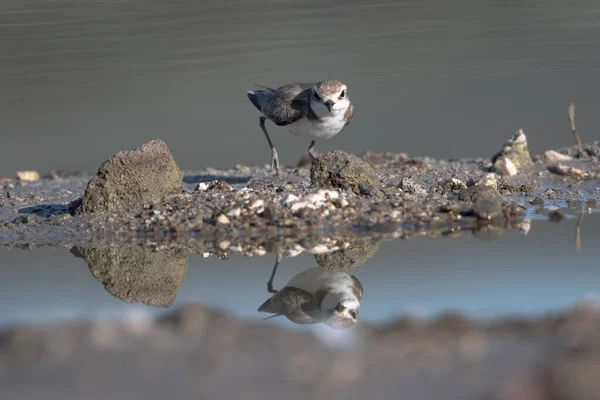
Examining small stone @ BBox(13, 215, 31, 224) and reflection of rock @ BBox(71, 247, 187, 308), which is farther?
small stone @ BBox(13, 215, 31, 224)

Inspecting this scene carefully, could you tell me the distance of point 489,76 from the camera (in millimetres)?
13016

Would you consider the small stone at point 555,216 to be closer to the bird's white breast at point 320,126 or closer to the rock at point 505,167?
the rock at point 505,167

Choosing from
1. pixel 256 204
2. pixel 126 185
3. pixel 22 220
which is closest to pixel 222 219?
pixel 256 204

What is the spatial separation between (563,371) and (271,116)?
533 cm

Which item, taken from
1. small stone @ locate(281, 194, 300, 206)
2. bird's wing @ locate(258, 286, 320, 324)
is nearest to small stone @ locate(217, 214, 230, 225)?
small stone @ locate(281, 194, 300, 206)

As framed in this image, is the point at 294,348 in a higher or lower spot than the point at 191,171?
higher

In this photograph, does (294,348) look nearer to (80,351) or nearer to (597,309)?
(80,351)

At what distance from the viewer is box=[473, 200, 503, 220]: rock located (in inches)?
252

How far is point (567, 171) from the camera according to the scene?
8.23 meters

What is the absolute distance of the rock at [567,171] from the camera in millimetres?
8133

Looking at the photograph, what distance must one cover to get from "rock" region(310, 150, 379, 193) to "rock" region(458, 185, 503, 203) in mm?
713

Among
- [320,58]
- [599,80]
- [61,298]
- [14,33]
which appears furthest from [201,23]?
[61,298]

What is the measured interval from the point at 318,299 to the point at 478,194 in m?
2.31

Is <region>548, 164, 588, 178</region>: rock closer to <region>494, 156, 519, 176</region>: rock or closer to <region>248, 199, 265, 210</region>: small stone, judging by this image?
<region>494, 156, 519, 176</region>: rock
